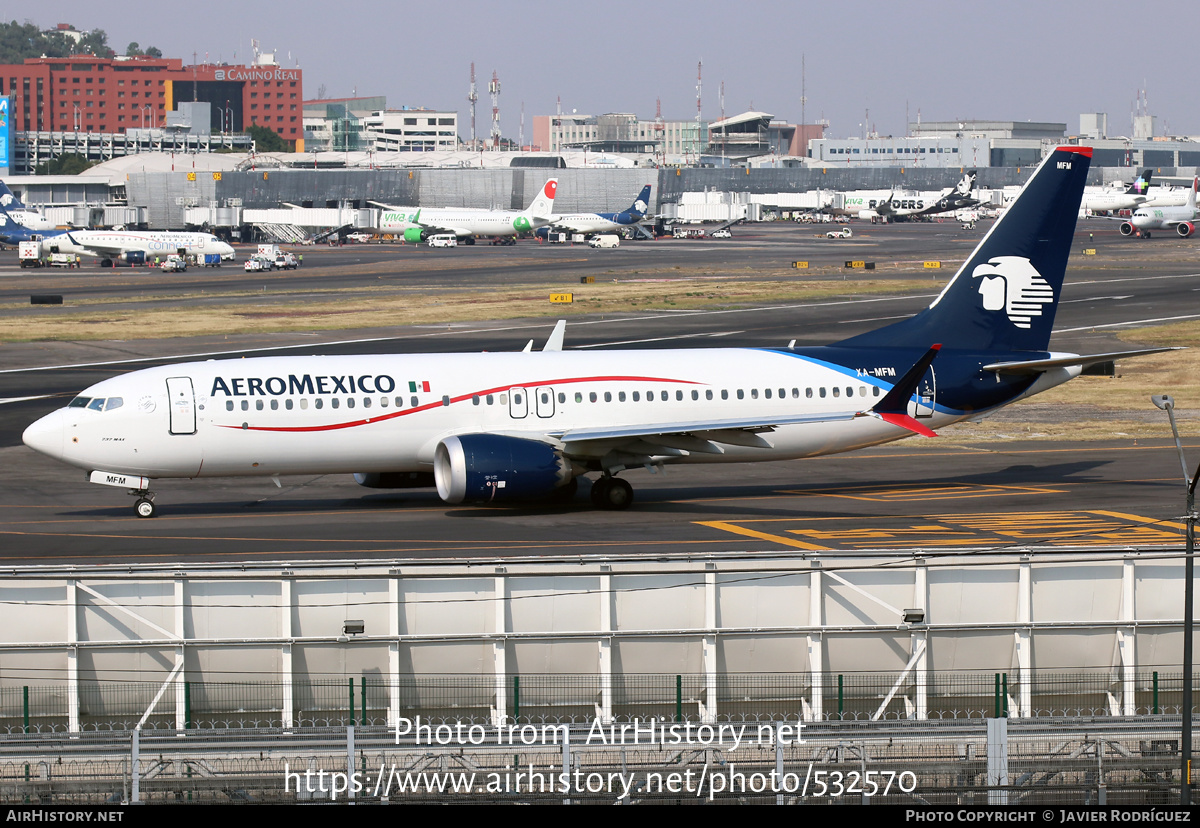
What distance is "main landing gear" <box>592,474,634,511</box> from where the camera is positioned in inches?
1762

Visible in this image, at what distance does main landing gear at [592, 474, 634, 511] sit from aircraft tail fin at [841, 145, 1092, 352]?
1041 centimetres

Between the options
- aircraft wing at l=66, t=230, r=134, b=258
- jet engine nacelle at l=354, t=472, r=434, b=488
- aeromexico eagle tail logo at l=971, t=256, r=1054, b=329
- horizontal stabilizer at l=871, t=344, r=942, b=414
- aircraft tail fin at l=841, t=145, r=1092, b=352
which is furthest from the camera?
aircraft wing at l=66, t=230, r=134, b=258

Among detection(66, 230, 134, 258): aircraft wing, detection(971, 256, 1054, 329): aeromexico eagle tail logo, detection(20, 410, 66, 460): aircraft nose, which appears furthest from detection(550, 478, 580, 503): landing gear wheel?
detection(66, 230, 134, 258): aircraft wing

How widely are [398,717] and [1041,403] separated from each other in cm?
5098

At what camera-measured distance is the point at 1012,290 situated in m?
49.7

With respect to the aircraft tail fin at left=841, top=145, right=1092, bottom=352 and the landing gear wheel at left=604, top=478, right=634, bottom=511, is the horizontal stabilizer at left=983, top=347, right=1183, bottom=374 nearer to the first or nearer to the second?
the aircraft tail fin at left=841, top=145, right=1092, bottom=352

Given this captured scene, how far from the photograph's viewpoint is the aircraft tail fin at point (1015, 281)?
49188mm

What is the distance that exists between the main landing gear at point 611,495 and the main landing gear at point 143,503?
45.4ft

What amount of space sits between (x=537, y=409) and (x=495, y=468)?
321 cm

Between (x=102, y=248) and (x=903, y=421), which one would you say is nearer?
(x=903, y=421)

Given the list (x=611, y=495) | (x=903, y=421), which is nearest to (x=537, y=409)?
(x=611, y=495)

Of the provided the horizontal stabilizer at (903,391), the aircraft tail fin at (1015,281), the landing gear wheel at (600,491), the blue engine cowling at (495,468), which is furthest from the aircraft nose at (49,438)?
the aircraft tail fin at (1015,281)

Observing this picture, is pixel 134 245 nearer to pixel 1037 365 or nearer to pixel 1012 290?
pixel 1012 290
